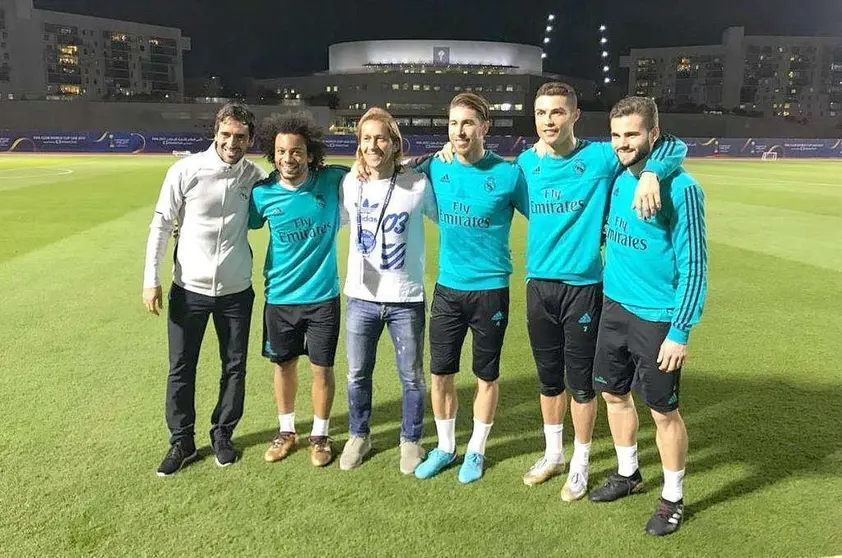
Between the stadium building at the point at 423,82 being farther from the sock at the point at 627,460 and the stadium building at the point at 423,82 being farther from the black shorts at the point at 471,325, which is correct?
the sock at the point at 627,460

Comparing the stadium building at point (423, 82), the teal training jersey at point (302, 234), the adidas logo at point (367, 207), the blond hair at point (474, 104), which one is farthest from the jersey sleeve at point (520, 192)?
the stadium building at point (423, 82)

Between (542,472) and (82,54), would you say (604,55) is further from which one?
(542,472)

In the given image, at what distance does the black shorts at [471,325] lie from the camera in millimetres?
3980

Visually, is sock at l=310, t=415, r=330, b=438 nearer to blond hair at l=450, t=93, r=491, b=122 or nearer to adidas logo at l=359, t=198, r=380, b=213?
adidas logo at l=359, t=198, r=380, b=213

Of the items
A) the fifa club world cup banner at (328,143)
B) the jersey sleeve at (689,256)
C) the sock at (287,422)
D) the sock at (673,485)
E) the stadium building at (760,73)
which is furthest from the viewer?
the stadium building at (760,73)

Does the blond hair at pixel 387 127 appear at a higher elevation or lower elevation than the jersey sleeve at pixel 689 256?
higher

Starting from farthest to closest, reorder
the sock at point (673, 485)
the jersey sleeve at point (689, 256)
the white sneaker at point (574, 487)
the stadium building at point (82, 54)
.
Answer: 1. the stadium building at point (82, 54)
2. the white sneaker at point (574, 487)
3. the sock at point (673, 485)
4. the jersey sleeve at point (689, 256)

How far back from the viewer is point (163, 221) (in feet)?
13.6

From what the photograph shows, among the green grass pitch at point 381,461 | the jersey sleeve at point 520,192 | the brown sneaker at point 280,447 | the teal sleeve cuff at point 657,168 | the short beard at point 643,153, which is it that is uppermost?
the short beard at point 643,153

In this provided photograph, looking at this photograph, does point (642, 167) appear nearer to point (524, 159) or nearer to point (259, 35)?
point (524, 159)

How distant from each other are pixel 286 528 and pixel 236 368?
46.5 inches

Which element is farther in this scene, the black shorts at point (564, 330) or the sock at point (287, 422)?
the sock at point (287, 422)

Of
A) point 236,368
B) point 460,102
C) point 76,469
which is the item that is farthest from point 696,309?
point 76,469

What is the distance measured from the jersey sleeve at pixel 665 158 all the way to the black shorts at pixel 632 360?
738 millimetres
